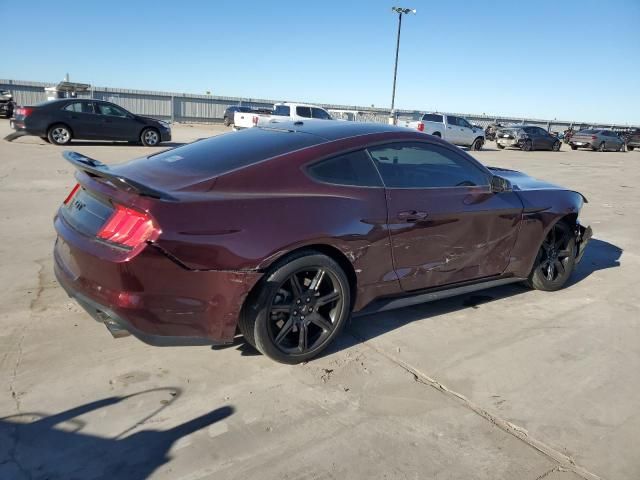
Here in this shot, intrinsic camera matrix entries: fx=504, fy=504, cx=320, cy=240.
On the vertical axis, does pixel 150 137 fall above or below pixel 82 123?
below

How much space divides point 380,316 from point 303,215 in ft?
4.85

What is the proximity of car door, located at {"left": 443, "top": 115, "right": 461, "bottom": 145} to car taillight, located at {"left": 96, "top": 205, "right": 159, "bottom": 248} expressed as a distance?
2393 centimetres

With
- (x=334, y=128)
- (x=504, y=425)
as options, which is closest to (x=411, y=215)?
(x=334, y=128)

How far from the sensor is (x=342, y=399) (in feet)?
9.91

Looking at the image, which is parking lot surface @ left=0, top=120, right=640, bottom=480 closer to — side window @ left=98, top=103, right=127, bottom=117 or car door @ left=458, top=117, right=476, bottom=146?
side window @ left=98, top=103, right=127, bottom=117

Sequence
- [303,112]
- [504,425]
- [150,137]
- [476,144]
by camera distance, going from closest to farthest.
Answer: [504,425] < [150,137] < [303,112] < [476,144]

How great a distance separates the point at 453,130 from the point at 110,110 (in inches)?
637

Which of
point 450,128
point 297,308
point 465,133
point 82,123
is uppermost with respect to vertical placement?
point 450,128

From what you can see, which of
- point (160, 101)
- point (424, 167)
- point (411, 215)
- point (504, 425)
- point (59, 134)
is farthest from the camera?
point (160, 101)

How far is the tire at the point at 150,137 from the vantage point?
17.1m

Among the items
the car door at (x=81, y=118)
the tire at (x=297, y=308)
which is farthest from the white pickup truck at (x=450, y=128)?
the tire at (x=297, y=308)

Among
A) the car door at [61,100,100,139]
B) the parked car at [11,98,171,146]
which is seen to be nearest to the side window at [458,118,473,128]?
the parked car at [11,98,171,146]

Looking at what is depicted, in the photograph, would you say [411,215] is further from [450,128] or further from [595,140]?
[595,140]

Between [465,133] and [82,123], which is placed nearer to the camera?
[82,123]
